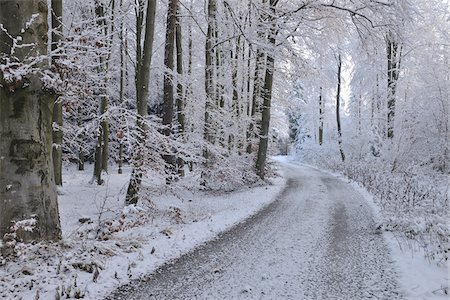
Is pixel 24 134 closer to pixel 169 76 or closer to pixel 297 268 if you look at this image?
pixel 297 268

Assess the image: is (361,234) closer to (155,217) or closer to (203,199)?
(155,217)

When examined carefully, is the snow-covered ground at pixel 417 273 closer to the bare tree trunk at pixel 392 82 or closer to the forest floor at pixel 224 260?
the forest floor at pixel 224 260

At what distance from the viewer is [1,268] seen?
3988mm

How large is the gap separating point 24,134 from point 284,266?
400 centimetres

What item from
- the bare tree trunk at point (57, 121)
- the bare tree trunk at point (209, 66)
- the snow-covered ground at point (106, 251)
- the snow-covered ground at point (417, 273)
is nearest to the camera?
the snow-covered ground at point (106, 251)

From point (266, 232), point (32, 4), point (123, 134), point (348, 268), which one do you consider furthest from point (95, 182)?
point (348, 268)

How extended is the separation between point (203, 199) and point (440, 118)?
445 inches

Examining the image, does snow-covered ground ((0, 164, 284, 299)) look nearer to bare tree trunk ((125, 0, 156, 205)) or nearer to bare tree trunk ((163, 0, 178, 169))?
bare tree trunk ((125, 0, 156, 205))

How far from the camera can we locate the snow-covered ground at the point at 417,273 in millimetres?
3887

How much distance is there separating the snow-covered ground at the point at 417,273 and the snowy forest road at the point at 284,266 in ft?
0.47

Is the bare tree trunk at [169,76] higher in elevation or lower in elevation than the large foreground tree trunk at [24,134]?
higher

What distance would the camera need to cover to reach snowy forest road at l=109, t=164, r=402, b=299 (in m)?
3.97

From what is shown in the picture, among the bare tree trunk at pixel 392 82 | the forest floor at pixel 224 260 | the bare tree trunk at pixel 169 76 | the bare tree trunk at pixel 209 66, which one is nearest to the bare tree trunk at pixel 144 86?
the forest floor at pixel 224 260

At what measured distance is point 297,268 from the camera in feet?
15.7
